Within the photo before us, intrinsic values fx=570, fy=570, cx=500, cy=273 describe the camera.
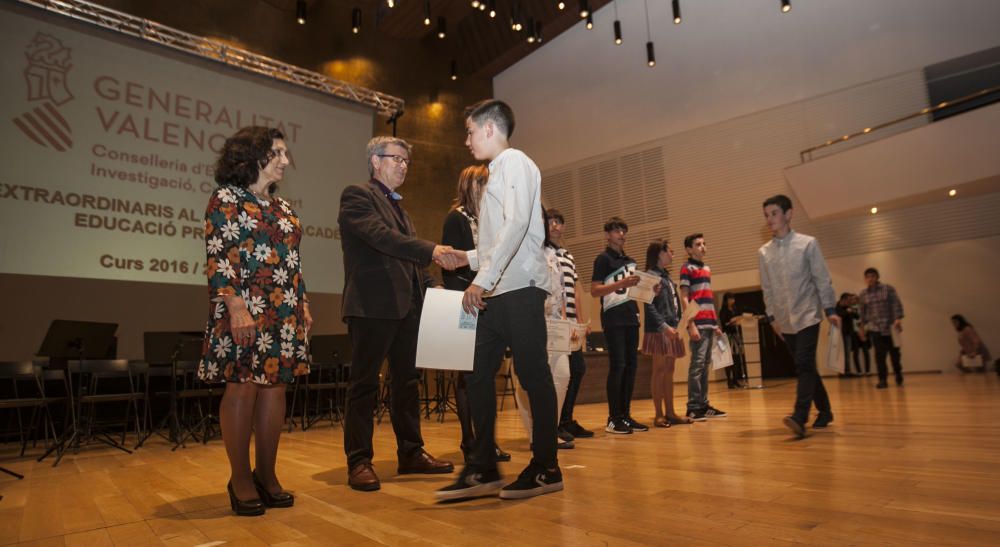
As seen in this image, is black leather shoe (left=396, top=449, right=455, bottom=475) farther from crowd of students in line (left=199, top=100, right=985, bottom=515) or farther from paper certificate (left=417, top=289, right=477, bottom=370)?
paper certificate (left=417, top=289, right=477, bottom=370)

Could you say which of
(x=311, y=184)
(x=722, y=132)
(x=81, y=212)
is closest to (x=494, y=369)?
(x=81, y=212)

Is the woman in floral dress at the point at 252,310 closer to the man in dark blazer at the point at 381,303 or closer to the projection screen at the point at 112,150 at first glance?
the man in dark blazer at the point at 381,303

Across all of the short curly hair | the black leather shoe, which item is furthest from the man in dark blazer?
the short curly hair

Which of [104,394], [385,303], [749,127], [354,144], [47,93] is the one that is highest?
[749,127]

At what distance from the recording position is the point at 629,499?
1837 mm

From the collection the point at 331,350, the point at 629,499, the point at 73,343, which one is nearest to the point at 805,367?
the point at 629,499

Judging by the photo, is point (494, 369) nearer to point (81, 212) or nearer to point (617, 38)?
point (81, 212)

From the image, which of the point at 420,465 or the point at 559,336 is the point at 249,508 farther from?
the point at 559,336

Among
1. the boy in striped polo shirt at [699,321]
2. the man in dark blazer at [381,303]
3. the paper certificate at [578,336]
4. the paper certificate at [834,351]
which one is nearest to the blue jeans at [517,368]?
the man in dark blazer at [381,303]

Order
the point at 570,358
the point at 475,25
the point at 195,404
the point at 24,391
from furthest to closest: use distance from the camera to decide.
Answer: the point at 475,25 < the point at 195,404 < the point at 24,391 < the point at 570,358

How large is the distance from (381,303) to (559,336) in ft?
3.39

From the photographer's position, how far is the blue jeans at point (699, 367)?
4.38 m

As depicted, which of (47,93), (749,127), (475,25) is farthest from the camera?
(475,25)

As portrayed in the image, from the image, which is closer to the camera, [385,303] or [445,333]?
[445,333]
